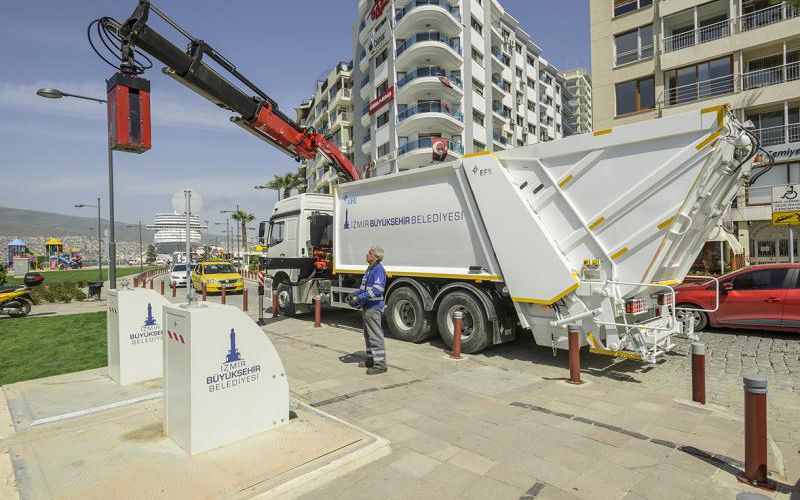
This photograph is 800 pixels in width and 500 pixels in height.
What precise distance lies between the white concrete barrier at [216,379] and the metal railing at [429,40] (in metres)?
38.5

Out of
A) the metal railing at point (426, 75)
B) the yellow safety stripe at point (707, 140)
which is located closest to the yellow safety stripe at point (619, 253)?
the yellow safety stripe at point (707, 140)

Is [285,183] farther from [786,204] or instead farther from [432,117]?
[786,204]

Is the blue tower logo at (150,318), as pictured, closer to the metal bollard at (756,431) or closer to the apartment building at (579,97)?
the metal bollard at (756,431)

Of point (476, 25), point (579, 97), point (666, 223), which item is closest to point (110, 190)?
point (666, 223)

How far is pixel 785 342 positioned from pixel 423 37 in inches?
1409

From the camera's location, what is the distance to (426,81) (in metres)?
37.5

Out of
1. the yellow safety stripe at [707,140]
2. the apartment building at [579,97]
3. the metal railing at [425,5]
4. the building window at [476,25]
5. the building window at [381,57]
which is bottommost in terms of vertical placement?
the yellow safety stripe at [707,140]

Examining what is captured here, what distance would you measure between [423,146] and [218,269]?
2099 cm

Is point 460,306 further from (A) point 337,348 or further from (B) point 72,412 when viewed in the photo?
(B) point 72,412

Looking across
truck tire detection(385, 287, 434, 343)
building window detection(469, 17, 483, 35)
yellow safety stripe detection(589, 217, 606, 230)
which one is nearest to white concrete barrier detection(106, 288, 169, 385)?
truck tire detection(385, 287, 434, 343)

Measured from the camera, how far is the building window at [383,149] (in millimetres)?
42000

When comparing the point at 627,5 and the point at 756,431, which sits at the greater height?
the point at 627,5

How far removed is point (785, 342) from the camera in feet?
28.3

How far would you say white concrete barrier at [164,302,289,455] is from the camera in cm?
380
